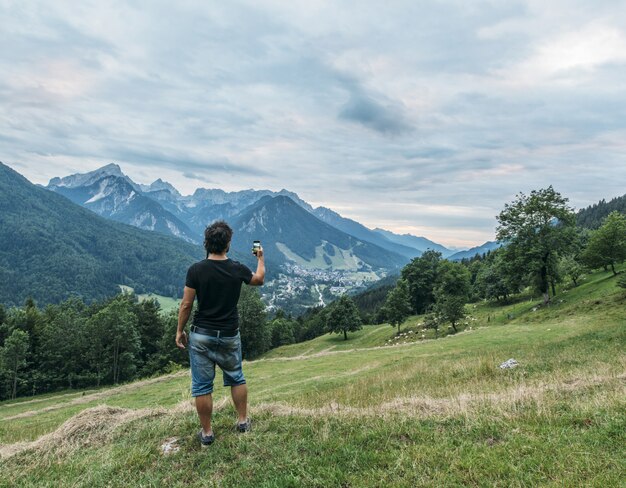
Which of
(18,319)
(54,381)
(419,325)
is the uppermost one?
(18,319)

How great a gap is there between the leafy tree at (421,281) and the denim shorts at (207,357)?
7741cm

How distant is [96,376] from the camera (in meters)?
62.3

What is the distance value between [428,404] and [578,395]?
328cm

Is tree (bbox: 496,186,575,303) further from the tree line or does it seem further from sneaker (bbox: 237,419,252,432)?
sneaker (bbox: 237,419,252,432)

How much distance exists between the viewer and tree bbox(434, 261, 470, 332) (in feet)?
154

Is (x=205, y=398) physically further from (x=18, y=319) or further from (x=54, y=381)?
(x=18, y=319)

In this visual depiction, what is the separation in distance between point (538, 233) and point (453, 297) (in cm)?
1295

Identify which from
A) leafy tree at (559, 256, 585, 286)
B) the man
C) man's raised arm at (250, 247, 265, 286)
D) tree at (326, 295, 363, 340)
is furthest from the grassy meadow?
tree at (326, 295, 363, 340)

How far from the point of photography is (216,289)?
21.1ft

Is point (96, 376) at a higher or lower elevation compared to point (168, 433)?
lower

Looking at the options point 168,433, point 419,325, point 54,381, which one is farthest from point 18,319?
point 168,433

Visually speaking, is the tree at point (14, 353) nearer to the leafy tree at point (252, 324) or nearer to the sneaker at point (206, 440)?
the leafy tree at point (252, 324)

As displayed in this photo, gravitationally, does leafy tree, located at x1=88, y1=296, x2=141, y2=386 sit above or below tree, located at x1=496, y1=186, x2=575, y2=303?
below

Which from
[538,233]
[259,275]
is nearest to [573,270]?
[538,233]
